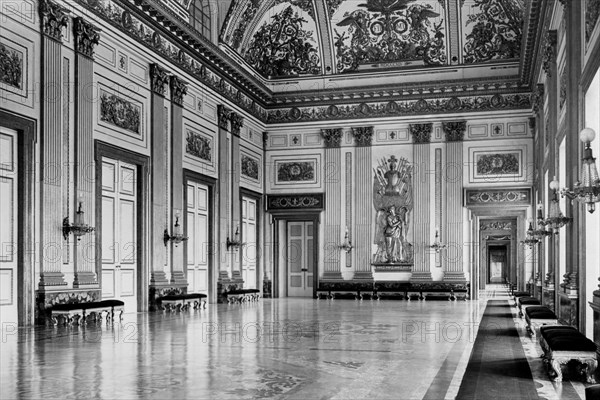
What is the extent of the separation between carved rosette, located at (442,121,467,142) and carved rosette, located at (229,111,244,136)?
6.95 m

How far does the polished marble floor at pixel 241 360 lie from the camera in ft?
19.8

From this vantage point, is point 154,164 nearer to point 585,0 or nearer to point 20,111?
point 20,111

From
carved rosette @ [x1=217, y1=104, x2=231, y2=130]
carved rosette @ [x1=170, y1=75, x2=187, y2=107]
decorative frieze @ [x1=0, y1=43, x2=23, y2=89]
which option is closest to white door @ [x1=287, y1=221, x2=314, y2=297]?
carved rosette @ [x1=217, y1=104, x2=231, y2=130]

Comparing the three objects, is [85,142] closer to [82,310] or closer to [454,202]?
[82,310]

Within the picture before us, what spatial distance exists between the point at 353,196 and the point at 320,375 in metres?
16.9

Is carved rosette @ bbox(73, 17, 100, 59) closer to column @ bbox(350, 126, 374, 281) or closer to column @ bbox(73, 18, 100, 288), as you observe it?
column @ bbox(73, 18, 100, 288)

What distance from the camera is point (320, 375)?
684 centimetres

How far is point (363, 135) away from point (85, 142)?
1210 centimetres

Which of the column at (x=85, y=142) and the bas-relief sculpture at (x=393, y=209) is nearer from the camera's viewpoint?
the column at (x=85, y=142)

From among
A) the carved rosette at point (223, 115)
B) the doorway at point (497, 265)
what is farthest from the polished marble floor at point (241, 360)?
the doorway at point (497, 265)

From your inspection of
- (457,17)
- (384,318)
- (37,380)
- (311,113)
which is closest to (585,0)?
(384,318)

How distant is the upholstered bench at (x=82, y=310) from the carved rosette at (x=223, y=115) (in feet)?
27.8

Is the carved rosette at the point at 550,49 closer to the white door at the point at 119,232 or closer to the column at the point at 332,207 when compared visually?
the white door at the point at 119,232

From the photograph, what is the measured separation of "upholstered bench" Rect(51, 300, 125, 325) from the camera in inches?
467
